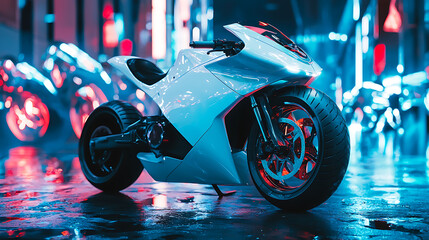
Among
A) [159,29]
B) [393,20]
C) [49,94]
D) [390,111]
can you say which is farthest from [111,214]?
[159,29]

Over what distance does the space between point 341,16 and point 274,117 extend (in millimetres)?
24413

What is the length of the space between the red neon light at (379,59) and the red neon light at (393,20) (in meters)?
Result: 0.53

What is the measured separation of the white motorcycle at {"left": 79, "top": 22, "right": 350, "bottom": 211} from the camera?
3.17 metres

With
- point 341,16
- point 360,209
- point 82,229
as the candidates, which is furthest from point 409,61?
point 341,16

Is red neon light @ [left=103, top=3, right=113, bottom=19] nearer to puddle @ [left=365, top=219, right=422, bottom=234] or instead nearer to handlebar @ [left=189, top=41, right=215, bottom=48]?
handlebar @ [left=189, top=41, right=215, bottom=48]

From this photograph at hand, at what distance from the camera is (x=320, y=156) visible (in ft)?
10.2

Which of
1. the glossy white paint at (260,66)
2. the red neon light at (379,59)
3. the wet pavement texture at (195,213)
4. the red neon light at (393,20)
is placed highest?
the red neon light at (393,20)

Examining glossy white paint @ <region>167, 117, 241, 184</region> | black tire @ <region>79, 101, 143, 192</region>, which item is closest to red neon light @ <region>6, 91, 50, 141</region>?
black tire @ <region>79, 101, 143, 192</region>

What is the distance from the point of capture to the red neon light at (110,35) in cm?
2227

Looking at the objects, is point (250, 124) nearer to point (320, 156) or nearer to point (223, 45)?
point (223, 45)

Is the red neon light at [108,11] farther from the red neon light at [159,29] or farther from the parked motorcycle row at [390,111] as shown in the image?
the parked motorcycle row at [390,111]

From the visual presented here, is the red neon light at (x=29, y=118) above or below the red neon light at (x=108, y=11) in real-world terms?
below

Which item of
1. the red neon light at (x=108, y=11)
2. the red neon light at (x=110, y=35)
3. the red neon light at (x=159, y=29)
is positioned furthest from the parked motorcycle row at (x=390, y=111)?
the red neon light at (x=108, y=11)

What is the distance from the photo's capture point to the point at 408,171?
666cm
